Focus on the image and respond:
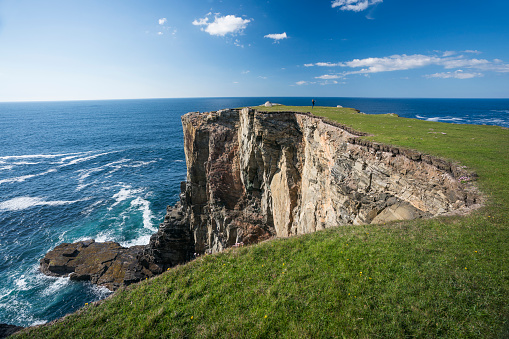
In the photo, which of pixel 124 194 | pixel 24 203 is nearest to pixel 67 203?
pixel 24 203

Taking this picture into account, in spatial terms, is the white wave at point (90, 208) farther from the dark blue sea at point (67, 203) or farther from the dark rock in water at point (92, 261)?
the dark rock in water at point (92, 261)

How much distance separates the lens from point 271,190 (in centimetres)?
3394

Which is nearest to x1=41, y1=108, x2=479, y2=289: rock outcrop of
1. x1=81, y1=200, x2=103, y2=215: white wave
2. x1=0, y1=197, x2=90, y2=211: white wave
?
x1=81, y1=200, x2=103, y2=215: white wave

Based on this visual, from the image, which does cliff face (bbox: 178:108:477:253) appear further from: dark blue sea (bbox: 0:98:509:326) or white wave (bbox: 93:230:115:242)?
dark blue sea (bbox: 0:98:509:326)

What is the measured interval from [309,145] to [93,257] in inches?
1455

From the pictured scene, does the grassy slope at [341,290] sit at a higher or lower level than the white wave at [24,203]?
higher

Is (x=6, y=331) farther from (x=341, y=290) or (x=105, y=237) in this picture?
(x=341, y=290)

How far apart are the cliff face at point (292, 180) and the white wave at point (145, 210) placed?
9.89m

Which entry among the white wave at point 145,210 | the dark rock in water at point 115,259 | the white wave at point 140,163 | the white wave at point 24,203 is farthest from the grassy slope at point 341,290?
the white wave at point 140,163

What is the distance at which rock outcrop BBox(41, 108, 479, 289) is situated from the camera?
16.1 metres

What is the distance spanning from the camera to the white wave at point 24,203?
153ft

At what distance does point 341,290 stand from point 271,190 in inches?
977

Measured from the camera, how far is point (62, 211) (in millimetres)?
46062

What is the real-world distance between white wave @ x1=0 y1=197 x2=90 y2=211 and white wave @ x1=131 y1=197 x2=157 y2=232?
11937mm
